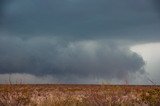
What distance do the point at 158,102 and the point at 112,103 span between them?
392 cm

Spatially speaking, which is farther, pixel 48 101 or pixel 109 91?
pixel 48 101

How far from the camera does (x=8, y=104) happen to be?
3294cm

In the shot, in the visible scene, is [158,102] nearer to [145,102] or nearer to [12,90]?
[145,102]

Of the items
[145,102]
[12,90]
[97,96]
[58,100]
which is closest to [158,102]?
[145,102]

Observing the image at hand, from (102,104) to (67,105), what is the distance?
4530mm

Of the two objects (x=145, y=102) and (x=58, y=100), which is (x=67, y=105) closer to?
(x=58, y=100)

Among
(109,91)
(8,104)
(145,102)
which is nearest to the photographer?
(8,104)

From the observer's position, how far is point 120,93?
111 feet

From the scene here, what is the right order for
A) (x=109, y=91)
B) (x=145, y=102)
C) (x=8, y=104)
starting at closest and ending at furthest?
(x=8, y=104) → (x=109, y=91) → (x=145, y=102)

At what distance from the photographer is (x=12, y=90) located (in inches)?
1375

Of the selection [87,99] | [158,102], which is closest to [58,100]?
[87,99]

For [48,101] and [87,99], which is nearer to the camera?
[87,99]

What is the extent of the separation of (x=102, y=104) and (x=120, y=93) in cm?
146

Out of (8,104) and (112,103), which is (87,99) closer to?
(112,103)
